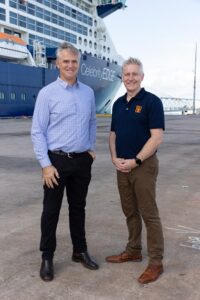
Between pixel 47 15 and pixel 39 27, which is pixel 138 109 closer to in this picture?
pixel 39 27

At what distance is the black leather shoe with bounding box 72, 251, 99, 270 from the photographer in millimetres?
3422

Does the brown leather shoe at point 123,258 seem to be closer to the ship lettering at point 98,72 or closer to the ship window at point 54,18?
the ship lettering at point 98,72

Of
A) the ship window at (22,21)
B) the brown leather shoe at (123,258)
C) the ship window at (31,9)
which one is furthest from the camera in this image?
the ship window at (31,9)

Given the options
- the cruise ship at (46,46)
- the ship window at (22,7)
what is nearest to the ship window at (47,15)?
the cruise ship at (46,46)

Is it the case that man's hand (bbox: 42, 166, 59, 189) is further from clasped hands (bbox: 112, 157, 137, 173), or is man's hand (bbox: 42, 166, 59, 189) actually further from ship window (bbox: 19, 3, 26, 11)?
ship window (bbox: 19, 3, 26, 11)

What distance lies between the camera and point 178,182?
295 inches

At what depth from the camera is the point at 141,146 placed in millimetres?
3234

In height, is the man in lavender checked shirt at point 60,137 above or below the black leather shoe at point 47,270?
above

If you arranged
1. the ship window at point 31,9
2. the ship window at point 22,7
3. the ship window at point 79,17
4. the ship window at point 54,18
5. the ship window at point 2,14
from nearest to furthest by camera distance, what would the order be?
the ship window at point 2,14
the ship window at point 22,7
the ship window at point 31,9
the ship window at point 54,18
the ship window at point 79,17

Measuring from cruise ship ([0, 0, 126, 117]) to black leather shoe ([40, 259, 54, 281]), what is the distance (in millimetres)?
30355

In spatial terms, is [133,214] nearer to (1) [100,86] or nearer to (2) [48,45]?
(2) [48,45]

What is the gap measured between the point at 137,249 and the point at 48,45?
37.3 m

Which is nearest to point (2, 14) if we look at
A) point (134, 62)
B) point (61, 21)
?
point (61, 21)

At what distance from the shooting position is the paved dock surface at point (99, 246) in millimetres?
2984
